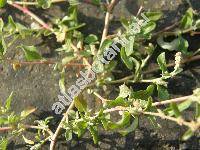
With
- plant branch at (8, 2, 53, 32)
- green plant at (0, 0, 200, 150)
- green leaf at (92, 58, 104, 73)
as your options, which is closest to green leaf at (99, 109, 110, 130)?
green plant at (0, 0, 200, 150)

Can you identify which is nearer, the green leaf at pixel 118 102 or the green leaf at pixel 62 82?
the green leaf at pixel 118 102

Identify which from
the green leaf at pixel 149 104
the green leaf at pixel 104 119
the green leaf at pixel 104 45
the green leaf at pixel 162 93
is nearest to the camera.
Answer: the green leaf at pixel 149 104

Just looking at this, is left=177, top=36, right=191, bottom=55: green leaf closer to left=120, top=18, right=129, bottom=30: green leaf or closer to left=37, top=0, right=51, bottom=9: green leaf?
left=120, top=18, right=129, bottom=30: green leaf

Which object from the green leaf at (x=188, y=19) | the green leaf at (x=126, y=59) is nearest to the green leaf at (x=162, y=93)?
the green leaf at (x=126, y=59)

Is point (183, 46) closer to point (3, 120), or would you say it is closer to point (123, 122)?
point (123, 122)

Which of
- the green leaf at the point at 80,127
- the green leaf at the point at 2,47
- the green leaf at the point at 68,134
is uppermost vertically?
the green leaf at the point at 2,47

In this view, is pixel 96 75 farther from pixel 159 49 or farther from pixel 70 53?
pixel 159 49

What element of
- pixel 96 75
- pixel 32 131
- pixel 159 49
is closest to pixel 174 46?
pixel 159 49

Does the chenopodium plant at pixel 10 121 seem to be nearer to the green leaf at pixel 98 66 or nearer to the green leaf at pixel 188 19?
the green leaf at pixel 98 66
